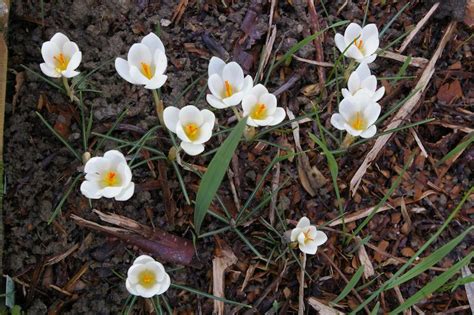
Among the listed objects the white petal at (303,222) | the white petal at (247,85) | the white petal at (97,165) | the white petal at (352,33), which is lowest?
the white petal at (303,222)

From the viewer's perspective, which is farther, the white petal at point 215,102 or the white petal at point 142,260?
the white petal at point 215,102

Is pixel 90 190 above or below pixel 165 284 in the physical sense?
above

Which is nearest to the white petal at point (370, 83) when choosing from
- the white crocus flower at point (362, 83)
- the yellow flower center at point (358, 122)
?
the white crocus flower at point (362, 83)

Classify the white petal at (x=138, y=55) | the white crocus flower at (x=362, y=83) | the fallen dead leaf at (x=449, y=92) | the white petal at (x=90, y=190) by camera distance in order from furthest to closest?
1. the fallen dead leaf at (x=449, y=92)
2. the white crocus flower at (x=362, y=83)
3. the white petal at (x=138, y=55)
4. the white petal at (x=90, y=190)

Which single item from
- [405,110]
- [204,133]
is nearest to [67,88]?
[204,133]

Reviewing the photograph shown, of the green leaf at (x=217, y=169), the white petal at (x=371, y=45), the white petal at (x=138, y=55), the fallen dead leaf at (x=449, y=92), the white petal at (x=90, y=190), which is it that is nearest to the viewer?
the green leaf at (x=217, y=169)

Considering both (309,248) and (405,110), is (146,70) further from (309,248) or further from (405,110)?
(405,110)

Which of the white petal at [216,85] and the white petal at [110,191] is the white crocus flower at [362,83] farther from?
the white petal at [110,191]
